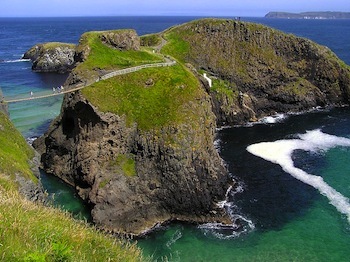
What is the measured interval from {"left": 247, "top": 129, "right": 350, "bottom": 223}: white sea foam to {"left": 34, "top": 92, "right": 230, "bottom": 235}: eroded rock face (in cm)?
1250

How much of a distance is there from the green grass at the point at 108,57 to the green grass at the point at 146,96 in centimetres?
567

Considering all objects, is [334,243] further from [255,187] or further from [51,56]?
[51,56]

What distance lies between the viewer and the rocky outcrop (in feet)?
460

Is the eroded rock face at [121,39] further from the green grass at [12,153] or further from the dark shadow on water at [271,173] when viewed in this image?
the green grass at [12,153]

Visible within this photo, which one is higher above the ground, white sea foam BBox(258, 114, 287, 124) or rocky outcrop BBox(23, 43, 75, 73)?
rocky outcrop BBox(23, 43, 75, 73)

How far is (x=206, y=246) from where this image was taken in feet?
127

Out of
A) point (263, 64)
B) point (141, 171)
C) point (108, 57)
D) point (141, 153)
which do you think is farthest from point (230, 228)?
point (263, 64)

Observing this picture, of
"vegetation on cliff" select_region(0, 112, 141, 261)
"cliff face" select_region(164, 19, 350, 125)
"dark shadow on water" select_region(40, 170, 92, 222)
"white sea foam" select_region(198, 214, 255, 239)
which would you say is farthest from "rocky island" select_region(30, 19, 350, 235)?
"vegetation on cliff" select_region(0, 112, 141, 261)

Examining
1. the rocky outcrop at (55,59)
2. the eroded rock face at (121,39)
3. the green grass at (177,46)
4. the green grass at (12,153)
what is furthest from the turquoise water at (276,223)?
the rocky outcrop at (55,59)

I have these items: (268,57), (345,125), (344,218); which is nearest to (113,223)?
(344,218)

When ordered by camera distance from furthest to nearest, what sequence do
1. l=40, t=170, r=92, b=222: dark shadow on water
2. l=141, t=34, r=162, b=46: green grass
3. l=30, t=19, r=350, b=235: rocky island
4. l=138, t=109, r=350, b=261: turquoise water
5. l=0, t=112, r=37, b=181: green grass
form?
l=141, t=34, r=162, b=46: green grass → l=40, t=170, r=92, b=222: dark shadow on water → l=30, t=19, r=350, b=235: rocky island → l=138, t=109, r=350, b=261: turquoise water → l=0, t=112, r=37, b=181: green grass

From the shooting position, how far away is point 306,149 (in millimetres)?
66062

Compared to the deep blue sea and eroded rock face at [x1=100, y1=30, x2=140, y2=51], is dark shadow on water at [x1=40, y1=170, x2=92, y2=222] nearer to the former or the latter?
the deep blue sea

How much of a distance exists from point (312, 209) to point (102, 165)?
87.3 ft
